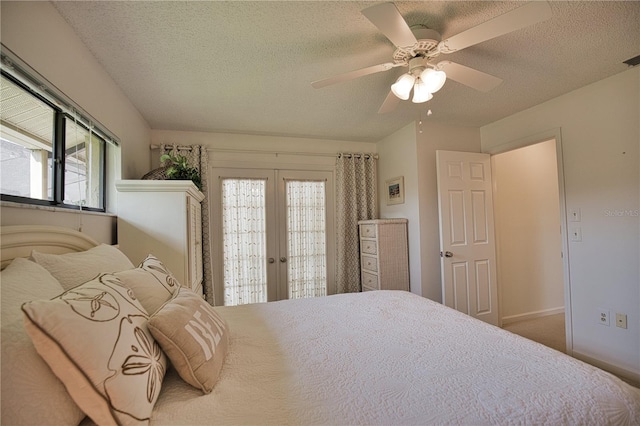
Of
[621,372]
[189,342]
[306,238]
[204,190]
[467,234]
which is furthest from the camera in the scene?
[306,238]

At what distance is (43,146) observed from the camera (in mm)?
1368

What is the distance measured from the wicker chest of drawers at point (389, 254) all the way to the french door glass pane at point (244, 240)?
1376 mm

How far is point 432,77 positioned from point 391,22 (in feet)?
1.44

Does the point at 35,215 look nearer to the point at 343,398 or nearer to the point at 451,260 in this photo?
the point at 343,398

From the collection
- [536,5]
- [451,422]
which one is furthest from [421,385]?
[536,5]

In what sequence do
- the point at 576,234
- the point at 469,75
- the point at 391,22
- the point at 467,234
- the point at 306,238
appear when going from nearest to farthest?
the point at 391,22 → the point at 469,75 → the point at 576,234 → the point at 467,234 → the point at 306,238

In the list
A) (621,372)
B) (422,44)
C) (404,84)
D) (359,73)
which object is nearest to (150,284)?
(359,73)

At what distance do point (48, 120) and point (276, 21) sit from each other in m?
1.33

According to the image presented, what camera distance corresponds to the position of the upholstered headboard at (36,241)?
0.96m

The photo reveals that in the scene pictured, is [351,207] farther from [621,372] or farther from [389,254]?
[621,372]

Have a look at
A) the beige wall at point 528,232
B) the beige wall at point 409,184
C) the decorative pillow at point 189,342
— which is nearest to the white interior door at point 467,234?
the beige wall at point 409,184

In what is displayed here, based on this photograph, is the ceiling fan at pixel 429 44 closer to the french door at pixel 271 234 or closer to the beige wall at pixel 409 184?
the beige wall at pixel 409 184

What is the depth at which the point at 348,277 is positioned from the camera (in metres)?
3.60

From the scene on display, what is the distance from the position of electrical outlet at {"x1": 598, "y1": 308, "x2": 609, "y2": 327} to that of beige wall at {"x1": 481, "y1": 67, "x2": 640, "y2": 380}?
0.09 feet
